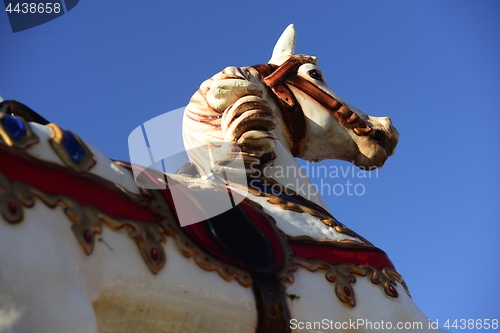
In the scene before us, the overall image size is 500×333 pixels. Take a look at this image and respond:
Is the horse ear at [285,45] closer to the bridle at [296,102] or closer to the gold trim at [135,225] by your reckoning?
the bridle at [296,102]

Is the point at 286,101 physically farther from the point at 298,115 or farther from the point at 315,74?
the point at 315,74

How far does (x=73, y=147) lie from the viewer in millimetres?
2154

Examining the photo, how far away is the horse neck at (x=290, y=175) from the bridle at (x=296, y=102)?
297 millimetres

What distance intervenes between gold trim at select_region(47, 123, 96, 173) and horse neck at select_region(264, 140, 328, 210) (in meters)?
1.26

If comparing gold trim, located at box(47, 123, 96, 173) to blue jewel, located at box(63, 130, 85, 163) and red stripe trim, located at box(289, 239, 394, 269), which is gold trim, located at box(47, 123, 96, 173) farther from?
red stripe trim, located at box(289, 239, 394, 269)

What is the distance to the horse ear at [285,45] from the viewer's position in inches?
165

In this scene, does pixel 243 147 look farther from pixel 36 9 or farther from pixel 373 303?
pixel 36 9

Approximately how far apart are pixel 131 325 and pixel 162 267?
0.19m

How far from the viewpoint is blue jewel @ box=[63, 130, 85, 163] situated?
2137mm

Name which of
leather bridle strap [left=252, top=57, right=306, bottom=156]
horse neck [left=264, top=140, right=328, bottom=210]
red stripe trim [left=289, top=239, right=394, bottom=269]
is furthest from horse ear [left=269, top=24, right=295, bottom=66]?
red stripe trim [left=289, top=239, right=394, bottom=269]

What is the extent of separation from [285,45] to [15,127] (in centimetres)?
247

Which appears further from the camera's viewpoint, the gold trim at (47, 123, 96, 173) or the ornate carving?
the gold trim at (47, 123, 96, 173)

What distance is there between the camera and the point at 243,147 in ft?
10.6

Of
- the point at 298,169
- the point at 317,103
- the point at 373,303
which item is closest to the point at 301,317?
the point at 373,303
